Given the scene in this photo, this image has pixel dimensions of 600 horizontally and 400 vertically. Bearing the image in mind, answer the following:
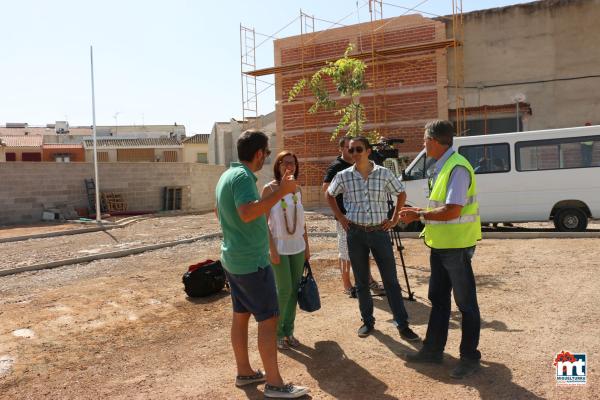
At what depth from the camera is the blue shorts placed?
3385mm

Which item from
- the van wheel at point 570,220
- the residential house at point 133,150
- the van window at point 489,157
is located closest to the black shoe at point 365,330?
the van window at point 489,157

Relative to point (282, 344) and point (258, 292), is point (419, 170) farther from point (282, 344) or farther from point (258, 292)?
point (258, 292)

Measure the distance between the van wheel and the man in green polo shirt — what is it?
31.1 feet

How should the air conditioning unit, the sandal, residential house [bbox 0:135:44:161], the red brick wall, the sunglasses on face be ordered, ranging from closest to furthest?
the sunglasses on face
the sandal
the red brick wall
residential house [bbox 0:135:44:161]
the air conditioning unit

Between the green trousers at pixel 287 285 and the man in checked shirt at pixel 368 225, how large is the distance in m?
0.51

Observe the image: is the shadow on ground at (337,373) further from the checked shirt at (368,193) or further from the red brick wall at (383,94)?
the red brick wall at (383,94)

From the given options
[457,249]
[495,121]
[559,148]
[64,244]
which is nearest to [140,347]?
[457,249]

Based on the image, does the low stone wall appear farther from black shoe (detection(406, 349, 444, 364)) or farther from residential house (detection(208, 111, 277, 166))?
residential house (detection(208, 111, 277, 166))

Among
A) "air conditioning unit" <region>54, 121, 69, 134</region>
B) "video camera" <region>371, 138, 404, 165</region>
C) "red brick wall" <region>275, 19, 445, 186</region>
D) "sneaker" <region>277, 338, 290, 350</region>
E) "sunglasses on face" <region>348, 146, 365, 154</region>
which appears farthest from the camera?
"air conditioning unit" <region>54, 121, 69, 134</region>

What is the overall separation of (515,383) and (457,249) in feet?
3.10

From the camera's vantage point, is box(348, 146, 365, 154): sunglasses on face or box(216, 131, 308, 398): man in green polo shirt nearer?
box(216, 131, 308, 398): man in green polo shirt

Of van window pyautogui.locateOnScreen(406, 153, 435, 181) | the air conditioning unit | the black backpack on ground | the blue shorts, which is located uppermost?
the air conditioning unit

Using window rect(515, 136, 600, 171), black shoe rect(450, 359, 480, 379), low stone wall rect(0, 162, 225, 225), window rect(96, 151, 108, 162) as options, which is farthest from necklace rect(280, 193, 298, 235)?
window rect(96, 151, 108, 162)

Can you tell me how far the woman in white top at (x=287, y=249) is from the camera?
439 centimetres
